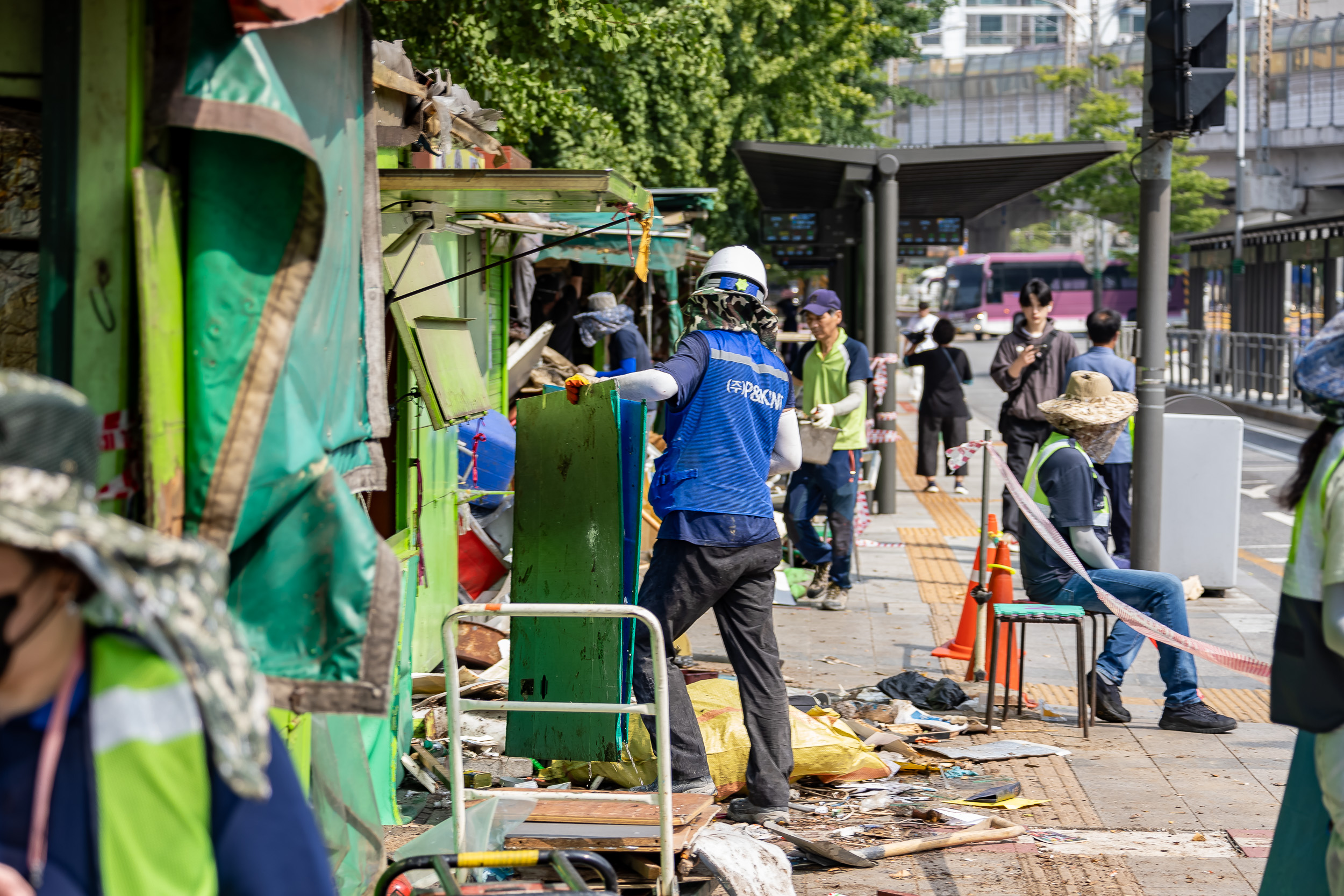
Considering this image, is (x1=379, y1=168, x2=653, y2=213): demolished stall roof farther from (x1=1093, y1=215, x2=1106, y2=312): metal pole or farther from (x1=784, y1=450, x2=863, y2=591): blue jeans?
(x1=1093, y1=215, x2=1106, y2=312): metal pole

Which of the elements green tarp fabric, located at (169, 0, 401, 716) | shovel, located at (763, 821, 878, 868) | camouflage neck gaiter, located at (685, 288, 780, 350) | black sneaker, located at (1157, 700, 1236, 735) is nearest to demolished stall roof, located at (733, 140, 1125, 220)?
black sneaker, located at (1157, 700, 1236, 735)

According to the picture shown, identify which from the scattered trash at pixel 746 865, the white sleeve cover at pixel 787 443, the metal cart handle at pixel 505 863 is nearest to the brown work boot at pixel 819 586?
the white sleeve cover at pixel 787 443

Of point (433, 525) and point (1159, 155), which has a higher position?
point (1159, 155)

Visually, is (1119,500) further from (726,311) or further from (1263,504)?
(1263,504)

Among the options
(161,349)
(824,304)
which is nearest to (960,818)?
(161,349)

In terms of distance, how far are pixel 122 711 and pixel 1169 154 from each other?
7381 mm

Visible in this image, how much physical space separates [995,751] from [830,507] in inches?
126

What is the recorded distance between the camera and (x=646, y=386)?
189 inches

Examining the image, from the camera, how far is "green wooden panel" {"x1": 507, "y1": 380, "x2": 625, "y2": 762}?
5.02m

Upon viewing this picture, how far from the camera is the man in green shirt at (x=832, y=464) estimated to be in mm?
9078

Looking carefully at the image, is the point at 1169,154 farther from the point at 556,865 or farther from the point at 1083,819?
the point at 556,865

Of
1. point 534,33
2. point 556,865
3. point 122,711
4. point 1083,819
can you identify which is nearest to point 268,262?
point 122,711

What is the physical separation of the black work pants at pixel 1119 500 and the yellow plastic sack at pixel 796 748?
151 inches

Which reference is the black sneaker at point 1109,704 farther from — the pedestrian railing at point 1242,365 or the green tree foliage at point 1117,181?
the green tree foliage at point 1117,181
